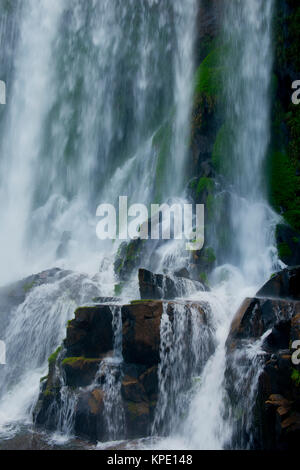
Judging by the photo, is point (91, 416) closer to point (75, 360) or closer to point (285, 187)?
point (75, 360)

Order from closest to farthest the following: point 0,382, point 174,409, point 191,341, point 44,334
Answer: point 174,409
point 191,341
point 0,382
point 44,334

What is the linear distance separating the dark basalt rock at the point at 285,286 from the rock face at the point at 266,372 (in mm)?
28

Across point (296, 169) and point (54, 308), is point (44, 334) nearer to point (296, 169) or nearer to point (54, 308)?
point (54, 308)

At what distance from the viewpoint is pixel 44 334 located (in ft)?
48.5

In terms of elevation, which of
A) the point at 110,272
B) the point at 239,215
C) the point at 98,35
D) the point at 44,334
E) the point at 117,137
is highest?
the point at 98,35

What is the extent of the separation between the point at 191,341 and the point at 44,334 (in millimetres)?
6505

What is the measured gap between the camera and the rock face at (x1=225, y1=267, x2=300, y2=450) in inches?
298

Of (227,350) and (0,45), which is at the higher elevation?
(0,45)

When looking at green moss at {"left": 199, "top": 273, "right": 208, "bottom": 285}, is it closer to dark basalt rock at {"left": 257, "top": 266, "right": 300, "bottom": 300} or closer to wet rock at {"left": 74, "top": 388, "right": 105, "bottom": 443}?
dark basalt rock at {"left": 257, "top": 266, "right": 300, "bottom": 300}

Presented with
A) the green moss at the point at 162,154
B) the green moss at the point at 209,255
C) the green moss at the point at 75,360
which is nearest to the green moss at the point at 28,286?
the green moss at the point at 75,360

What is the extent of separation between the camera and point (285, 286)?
11320 mm

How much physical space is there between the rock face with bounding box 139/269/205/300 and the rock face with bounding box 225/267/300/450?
3.28m
